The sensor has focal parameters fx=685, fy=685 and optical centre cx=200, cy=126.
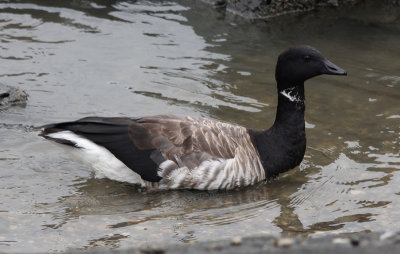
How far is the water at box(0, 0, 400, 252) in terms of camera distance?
732 cm

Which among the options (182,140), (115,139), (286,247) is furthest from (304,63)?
(286,247)

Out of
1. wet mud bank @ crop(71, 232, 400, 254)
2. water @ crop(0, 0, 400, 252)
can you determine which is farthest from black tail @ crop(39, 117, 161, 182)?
wet mud bank @ crop(71, 232, 400, 254)

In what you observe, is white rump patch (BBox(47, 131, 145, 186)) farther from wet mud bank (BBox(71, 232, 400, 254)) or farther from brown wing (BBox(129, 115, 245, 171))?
wet mud bank (BBox(71, 232, 400, 254))

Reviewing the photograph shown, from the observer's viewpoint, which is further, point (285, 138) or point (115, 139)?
point (285, 138)

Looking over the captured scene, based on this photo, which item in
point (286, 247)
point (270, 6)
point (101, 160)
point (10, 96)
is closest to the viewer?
point (286, 247)

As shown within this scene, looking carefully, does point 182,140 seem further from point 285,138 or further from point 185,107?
point 185,107

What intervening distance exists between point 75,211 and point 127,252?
2775mm

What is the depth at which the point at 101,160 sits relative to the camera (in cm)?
814

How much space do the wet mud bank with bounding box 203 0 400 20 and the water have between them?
12.3 inches

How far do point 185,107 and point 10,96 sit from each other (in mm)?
2633

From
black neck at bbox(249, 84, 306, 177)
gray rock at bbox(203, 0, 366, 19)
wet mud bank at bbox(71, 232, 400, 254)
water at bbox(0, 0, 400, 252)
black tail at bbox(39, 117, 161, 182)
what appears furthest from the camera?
gray rock at bbox(203, 0, 366, 19)

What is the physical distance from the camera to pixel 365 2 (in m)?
15.2

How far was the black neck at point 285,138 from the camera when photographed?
27.5 feet

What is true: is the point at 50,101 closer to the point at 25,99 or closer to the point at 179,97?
the point at 25,99
